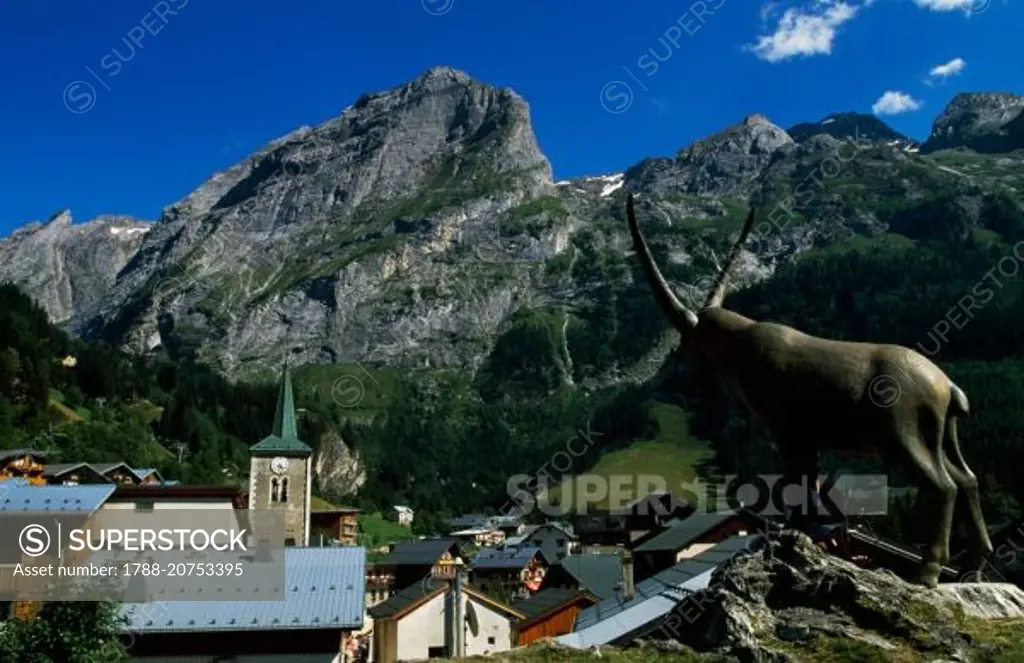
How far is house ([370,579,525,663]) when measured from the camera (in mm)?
45562

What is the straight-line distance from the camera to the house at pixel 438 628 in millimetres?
45562

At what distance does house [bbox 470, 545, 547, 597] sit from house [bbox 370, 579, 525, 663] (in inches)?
1641

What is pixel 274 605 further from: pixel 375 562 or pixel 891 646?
pixel 375 562

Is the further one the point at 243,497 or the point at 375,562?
the point at 375,562

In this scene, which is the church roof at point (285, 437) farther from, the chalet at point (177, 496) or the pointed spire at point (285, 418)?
the chalet at point (177, 496)

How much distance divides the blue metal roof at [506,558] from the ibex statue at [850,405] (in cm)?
8800

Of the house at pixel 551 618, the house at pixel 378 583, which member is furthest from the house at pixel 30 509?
the house at pixel 378 583

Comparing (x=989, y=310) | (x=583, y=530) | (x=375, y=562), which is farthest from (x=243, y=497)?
(x=989, y=310)

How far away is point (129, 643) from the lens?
96.8 ft

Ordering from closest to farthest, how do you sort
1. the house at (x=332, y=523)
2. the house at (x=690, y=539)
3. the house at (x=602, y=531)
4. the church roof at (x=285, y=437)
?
the house at (x=690, y=539)
the church roof at (x=285, y=437)
the house at (x=332, y=523)
the house at (x=602, y=531)

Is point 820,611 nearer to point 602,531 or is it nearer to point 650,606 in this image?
point 650,606

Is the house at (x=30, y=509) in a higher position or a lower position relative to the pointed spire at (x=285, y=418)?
lower

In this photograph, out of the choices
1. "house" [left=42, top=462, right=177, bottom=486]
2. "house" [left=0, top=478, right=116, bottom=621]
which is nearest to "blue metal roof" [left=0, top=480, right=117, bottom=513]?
"house" [left=0, top=478, right=116, bottom=621]

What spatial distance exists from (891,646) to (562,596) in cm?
4851
